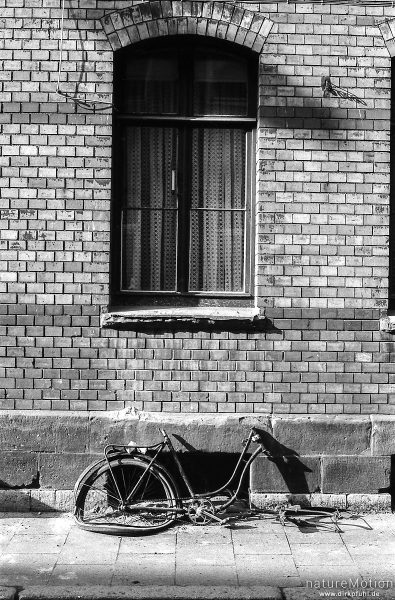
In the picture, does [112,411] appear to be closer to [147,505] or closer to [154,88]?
[147,505]

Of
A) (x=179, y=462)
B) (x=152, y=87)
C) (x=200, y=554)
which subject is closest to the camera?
(x=200, y=554)

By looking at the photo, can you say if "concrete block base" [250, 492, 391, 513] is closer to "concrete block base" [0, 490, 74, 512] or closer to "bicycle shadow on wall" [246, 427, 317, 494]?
"bicycle shadow on wall" [246, 427, 317, 494]

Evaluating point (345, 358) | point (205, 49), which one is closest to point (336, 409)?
point (345, 358)

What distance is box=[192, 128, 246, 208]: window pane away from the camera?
6.93 metres

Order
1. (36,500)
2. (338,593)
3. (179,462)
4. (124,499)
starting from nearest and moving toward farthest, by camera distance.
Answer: (338,593), (124,499), (179,462), (36,500)

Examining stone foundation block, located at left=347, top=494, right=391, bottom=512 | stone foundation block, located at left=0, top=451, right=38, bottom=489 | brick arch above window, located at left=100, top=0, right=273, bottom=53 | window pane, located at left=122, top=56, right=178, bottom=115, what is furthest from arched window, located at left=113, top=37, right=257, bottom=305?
stone foundation block, located at left=347, top=494, right=391, bottom=512

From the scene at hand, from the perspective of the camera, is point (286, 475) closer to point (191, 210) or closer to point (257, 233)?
point (257, 233)

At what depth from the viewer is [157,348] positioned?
6.59 m

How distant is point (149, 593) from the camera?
4.88 meters

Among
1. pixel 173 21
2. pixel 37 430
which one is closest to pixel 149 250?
pixel 37 430

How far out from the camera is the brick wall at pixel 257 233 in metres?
6.57

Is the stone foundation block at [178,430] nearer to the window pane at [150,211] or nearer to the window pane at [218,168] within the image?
the window pane at [150,211]

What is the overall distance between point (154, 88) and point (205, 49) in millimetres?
587

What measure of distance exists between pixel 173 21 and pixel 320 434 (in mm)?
3816
